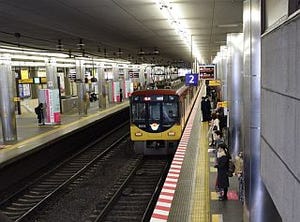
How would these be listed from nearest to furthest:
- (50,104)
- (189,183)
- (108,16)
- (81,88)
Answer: (189,183), (108,16), (50,104), (81,88)

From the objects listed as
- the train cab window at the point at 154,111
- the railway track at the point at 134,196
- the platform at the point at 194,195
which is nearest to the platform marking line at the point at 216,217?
the platform at the point at 194,195

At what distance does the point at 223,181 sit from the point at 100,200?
380 centimetres

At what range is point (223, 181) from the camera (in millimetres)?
7977

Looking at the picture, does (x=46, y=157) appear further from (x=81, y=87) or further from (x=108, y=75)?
(x=108, y=75)

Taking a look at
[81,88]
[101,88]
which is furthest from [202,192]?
[101,88]

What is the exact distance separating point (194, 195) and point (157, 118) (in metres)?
6.00

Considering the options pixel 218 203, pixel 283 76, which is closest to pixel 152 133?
pixel 218 203

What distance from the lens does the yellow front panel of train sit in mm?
14164

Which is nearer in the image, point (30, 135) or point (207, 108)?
point (30, 135)

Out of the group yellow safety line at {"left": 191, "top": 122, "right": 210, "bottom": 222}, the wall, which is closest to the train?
yellow safety line at {"left": 191, "top": 122, "right": 210, "bottom": 222}

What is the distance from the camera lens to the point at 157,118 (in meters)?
14.3

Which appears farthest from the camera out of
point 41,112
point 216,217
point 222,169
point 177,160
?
point 41,112

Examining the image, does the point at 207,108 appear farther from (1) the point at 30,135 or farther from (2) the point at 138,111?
(1) the point at 30,135

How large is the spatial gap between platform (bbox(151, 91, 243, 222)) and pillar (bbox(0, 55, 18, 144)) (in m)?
6.97
